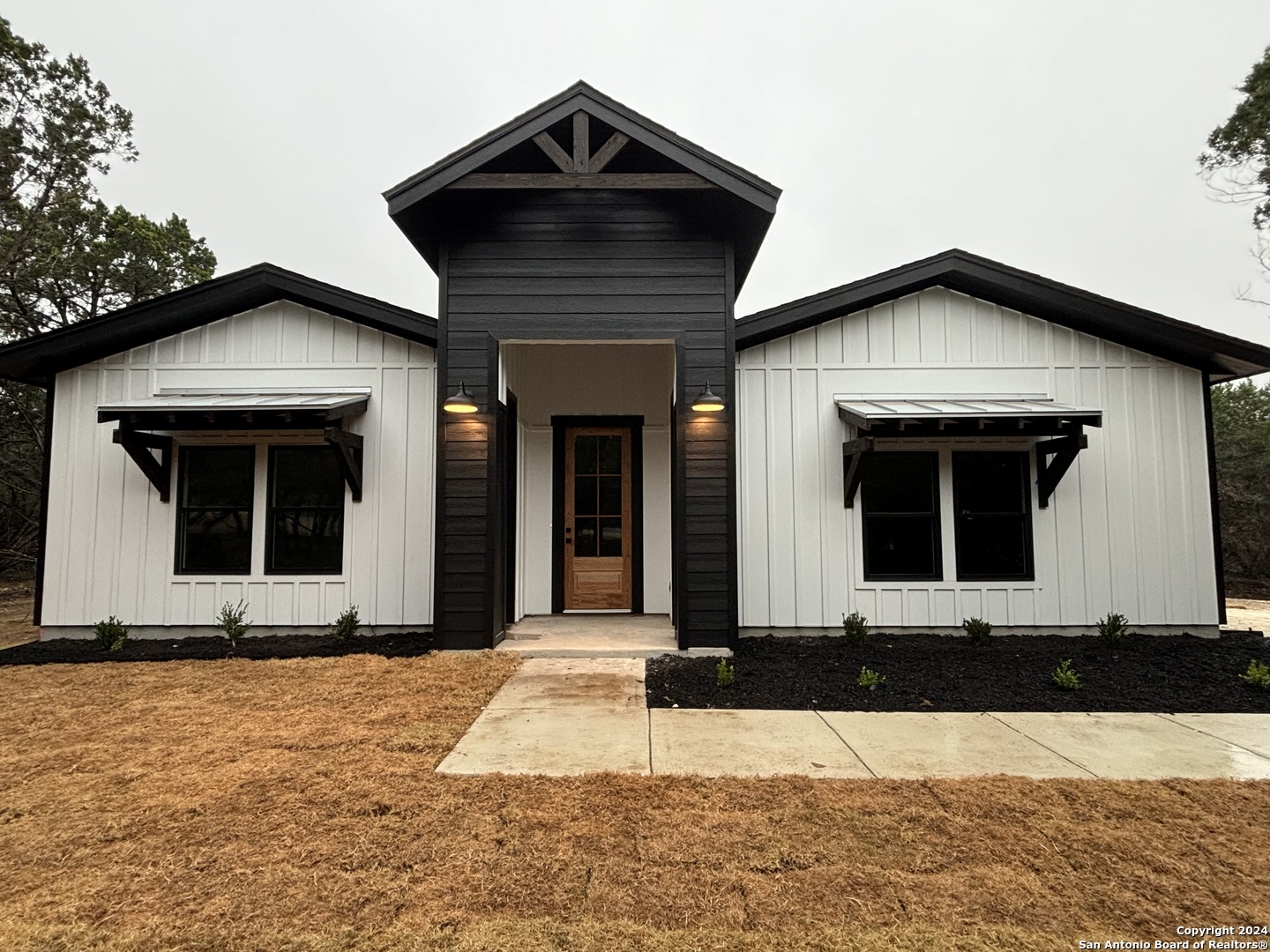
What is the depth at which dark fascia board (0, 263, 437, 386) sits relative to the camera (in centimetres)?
627

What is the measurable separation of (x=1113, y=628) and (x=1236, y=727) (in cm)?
236

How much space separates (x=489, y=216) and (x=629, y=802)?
5.11 metres

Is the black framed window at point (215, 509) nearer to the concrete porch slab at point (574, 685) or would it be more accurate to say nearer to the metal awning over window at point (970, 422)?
the concrete porch slab at point (574, 685)

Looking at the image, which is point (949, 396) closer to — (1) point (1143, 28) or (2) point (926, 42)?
(1) point (1143, 28)

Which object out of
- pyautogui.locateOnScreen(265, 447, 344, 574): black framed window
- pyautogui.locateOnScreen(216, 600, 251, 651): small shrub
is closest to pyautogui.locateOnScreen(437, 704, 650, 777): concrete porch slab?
pyautogui.locateOnScreen(265, 447, 344, 574): black framed window

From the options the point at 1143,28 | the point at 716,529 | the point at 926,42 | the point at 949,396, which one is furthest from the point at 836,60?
the point at 716,529

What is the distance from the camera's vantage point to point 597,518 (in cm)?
780

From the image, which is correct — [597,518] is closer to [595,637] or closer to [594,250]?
[595,637]

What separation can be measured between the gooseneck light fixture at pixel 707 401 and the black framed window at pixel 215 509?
16.0 ft

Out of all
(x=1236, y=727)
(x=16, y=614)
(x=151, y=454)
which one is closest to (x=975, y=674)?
(x=1236, y=727)

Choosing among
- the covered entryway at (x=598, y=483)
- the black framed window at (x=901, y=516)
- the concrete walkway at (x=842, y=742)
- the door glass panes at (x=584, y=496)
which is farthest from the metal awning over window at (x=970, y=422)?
the door glass panes at (x=584, y=496)

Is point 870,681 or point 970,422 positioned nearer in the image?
point 870,681

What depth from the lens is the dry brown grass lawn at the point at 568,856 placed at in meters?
1.85

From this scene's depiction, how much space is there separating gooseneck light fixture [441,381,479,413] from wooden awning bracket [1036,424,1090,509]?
574 cm
